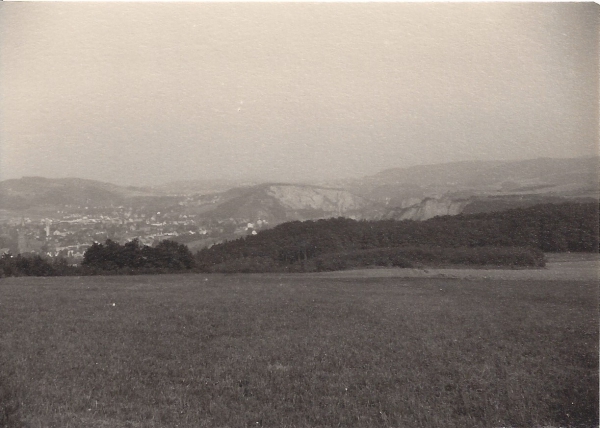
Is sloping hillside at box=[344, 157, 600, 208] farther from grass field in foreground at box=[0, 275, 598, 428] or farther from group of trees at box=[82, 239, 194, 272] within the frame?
group of trees at box=[82, 239, 194, 272]

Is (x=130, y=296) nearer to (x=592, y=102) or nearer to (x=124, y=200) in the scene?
(x=124, y=200)

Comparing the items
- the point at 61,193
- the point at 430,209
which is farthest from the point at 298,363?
the point at 430,209

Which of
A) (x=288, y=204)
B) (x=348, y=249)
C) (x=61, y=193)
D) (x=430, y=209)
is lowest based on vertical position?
(x=348, y=249)

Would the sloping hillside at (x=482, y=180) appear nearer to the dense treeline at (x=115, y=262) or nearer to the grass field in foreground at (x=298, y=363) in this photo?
the grass field in foreground at (x=298, y=363)

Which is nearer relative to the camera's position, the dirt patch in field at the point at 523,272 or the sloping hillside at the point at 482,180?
the sloping hillside at the point at 482,180

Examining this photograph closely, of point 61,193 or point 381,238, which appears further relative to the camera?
point 381,238

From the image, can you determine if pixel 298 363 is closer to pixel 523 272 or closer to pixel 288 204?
pixel 288 204

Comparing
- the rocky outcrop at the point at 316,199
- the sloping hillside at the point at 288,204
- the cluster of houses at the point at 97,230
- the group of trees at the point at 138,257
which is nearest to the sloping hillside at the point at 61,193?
the cluster of houses at the point at 97,230

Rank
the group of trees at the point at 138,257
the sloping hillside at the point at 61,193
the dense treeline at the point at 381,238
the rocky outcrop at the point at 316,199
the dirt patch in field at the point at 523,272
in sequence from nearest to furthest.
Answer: the sloping hillside at the point at 61,193
the dirt patch in field at the point at 523,272
the rocky outcrop at the point at 316,199
the group of trees at the point at 138,257
the dense treeline at the point at 381,238
